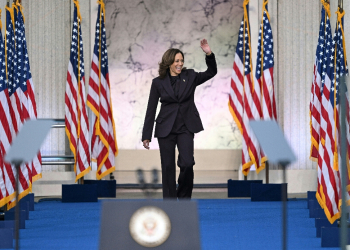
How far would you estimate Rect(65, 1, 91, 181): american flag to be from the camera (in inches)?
329

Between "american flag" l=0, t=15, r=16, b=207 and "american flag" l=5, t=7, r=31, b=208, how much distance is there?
0.42 ft

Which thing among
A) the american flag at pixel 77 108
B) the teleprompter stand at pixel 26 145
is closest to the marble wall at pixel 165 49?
the american flag at pixel 77 108

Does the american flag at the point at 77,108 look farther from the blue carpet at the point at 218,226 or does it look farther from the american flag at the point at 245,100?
the american flag at the point at 245,100

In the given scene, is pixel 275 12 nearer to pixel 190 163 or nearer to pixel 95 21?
pixel 95 21

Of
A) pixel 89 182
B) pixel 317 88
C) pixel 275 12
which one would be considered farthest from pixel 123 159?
pixel 317 88

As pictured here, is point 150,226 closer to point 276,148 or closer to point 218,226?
point 276,148

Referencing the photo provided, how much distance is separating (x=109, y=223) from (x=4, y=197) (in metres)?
3.08

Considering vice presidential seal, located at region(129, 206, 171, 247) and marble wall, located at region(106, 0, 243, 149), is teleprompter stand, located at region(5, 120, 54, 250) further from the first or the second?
marble wall, located at region(106, 0, 243, 149)

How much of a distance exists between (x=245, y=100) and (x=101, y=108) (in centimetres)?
224

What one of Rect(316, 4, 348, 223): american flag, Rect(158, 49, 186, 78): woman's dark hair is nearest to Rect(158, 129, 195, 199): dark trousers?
Rect(158, 49, 186, 78): woman's dark hair

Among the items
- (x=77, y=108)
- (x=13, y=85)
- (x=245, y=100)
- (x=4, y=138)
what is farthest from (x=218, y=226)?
(x=77, y=108)

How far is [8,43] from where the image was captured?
5930 millimetres

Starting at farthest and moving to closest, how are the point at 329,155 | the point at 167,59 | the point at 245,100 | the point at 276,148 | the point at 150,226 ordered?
the point at 245,100 → the point at 167,59 → the point at 329,155 → the point at 150,226 → the point at 276,148

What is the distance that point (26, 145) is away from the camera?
2.87 m
